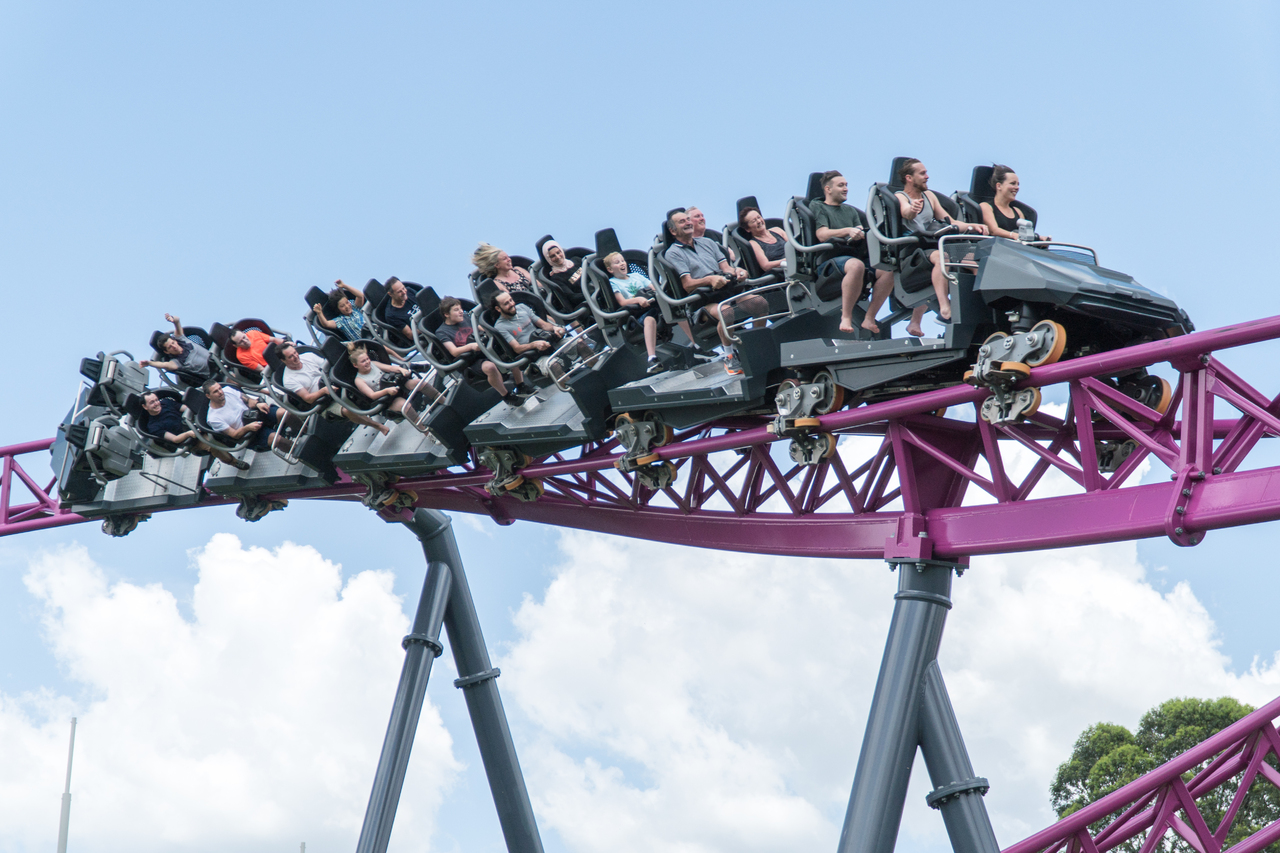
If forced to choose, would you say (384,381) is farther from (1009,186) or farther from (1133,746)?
(1133,746)

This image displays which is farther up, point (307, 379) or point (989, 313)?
point (307, 379)

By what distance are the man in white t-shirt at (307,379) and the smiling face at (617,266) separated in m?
2.22

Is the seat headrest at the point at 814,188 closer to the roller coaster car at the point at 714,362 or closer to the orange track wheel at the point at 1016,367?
the roller coaster car at the point at 714,362

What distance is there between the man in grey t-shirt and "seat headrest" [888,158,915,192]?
101cm

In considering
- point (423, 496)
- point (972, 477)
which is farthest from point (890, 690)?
point (423, 496)

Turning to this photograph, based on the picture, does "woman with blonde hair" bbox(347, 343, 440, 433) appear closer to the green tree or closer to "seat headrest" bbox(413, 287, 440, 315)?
"seat headrest" bbox(413, 287, 440, 315)

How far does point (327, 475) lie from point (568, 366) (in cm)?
275

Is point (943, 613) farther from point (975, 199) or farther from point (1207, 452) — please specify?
point (975, 199)

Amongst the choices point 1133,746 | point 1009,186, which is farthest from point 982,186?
point 1133,746

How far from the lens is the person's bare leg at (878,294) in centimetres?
719

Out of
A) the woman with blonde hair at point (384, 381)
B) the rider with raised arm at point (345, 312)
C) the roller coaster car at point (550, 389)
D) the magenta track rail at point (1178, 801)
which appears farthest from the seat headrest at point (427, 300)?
the magenta track rail at point (1178, 801)

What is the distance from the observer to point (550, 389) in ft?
29.6

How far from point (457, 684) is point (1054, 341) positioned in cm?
645

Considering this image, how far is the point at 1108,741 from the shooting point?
21.3 meters
